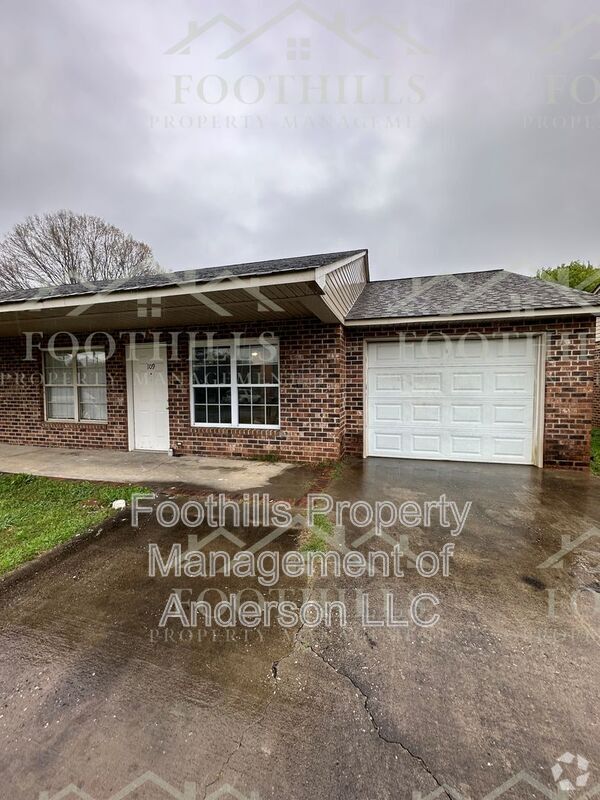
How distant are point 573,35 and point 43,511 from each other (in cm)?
1071

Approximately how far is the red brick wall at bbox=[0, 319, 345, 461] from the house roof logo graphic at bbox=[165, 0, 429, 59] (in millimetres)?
4675

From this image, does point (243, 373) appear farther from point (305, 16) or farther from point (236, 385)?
point (305, 16)

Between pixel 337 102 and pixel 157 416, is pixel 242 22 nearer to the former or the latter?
pixel 337 102

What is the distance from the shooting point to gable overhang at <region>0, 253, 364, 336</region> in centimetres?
429

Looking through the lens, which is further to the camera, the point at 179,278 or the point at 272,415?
the point at 272,415

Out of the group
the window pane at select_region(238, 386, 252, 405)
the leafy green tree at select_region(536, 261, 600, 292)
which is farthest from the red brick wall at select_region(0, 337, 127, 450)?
the leafy green tree at select_region(536, 261, 600, 292)

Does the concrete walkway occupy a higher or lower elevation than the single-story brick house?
lower

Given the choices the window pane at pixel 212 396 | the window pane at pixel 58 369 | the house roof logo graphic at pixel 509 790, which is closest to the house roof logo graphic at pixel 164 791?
the house roof logo graphic at pixel 509 790

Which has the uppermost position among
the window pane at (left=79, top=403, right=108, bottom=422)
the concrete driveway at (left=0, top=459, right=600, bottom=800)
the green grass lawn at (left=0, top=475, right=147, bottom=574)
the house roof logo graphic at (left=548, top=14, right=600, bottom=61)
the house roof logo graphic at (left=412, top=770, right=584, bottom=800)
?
the house roof logo graphic at (left=548, top=14, right=600, bottom=61)

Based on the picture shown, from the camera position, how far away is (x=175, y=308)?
555 centimetres

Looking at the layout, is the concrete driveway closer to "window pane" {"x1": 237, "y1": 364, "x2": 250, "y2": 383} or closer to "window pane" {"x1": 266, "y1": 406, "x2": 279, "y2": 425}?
"window pane" {"x1": 266, "y1": 406, "x2": 279, "y2": 425}

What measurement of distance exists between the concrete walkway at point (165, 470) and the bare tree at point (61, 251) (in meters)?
15.7

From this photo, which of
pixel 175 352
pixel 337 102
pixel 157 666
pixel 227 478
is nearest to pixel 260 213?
pixel 337 102

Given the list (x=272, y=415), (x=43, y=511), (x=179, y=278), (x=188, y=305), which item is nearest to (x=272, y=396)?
(x=272, y=415)
